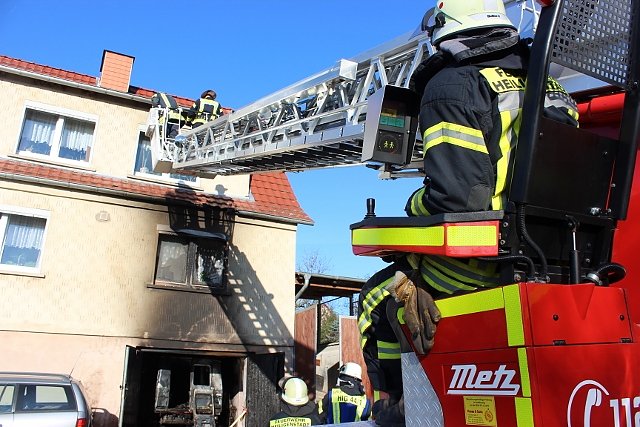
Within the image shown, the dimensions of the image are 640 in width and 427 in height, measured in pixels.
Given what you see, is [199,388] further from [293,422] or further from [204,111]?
[293,422]

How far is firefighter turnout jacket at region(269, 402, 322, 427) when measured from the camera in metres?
4.93

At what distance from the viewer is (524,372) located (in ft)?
4.61

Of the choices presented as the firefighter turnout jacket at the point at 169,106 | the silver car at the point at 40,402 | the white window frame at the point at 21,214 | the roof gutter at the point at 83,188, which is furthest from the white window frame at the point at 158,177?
the silver car at the point at 40,402

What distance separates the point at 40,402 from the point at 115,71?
25.5 feet

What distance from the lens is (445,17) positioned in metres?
2.00

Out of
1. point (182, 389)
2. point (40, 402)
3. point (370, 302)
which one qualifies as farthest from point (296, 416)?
point (182, 389)

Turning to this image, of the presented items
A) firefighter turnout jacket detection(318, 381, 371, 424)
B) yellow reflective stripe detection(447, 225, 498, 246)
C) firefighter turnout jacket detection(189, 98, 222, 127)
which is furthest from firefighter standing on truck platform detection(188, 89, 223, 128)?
yellow reflective stripe detection(447, 225, 498, 246)

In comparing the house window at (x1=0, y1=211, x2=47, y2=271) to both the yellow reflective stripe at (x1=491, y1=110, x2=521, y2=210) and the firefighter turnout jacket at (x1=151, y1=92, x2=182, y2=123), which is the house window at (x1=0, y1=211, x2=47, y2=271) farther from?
the yellow reflective stripe at (x1=491, y1=110, x2=521, y2=210)

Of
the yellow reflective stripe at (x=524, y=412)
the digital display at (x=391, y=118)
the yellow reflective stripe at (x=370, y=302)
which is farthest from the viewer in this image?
the digital display at (x=391, y=118)

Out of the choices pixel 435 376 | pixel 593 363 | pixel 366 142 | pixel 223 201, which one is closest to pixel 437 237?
pixel 435 376

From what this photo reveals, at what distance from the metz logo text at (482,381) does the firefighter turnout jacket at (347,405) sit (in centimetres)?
387

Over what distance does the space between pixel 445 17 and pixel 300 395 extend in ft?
13.6

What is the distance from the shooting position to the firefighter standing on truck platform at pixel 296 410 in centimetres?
496

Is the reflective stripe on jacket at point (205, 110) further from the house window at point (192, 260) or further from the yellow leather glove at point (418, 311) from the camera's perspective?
the yellow leather glove at point (418, 311)
